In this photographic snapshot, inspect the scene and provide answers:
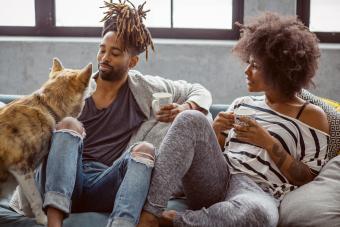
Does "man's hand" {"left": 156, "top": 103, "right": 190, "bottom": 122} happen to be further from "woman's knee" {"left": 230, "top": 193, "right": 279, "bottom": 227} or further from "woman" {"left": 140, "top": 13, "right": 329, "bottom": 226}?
"woman's knee" {"left": 230, "top": 193, "right": 279, "bottom": 227}

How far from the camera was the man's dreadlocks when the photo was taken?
8.66ft

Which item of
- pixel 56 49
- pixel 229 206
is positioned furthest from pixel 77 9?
pixel 229 206

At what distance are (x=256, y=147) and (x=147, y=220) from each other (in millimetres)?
574

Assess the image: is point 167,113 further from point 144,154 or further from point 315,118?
point 315,118

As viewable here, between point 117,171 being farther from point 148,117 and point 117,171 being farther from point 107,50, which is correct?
point 107,50

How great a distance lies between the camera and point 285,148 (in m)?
2.26

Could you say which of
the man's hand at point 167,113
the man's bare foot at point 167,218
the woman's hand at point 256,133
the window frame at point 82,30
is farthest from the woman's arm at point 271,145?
the window frame at point 82,30

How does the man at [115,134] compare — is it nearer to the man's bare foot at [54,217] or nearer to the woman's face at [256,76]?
the man's bare foot at [54,217]

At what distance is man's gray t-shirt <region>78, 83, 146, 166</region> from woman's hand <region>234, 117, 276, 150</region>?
0.59 metres

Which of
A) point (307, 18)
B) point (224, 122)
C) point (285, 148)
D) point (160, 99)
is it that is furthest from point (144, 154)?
point (307, 18)

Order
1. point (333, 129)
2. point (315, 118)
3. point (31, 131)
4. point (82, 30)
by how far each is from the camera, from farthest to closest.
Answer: point (82, 30) → point (333, 129) → point (315, 118) → point (31, 131)

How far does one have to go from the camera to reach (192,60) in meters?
3.77

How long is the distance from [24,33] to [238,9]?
1.58 m

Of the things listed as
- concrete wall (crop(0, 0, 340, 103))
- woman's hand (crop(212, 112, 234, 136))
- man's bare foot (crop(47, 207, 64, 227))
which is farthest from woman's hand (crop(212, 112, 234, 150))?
→ concrete wall (crop(0, 0, 340, 103))
